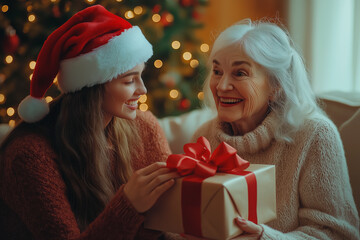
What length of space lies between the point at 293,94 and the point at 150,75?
1.50 meters

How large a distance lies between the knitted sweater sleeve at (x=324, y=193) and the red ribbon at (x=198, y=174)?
1.01 ft

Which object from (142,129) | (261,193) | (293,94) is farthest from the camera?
(142,129)

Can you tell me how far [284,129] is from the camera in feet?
4.75

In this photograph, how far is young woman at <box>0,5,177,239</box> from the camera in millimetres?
1254

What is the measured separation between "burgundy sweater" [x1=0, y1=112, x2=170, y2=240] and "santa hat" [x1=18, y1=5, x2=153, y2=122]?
0.16 metres

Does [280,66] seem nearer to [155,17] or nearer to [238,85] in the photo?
[238,85]

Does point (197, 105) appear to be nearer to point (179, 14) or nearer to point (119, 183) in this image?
point (179, 14)

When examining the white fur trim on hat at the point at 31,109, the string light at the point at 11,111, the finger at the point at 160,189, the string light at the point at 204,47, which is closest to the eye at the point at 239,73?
the finger at the point at 160,189

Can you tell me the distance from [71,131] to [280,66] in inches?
31.0

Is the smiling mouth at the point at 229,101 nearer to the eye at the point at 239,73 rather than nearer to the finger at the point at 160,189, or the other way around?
the eye at the point at 239,73

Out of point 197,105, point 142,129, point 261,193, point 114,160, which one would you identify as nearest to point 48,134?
point 114,160

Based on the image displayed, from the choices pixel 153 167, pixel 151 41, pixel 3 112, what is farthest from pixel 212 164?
pixel 3 112

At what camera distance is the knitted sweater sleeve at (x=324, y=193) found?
4.18 feet

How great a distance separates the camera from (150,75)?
281 cm
